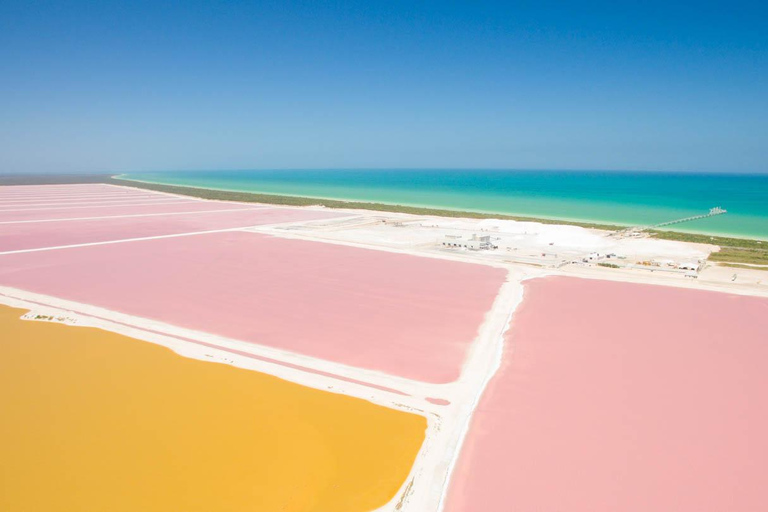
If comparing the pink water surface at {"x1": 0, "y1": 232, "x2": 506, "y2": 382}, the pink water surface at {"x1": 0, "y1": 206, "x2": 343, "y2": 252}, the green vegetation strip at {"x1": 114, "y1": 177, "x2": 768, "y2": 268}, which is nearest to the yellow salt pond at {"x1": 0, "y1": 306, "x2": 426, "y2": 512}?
the pink water surface at {"x1": 0, "y1": 232, "x2": 506, "y2": 382}

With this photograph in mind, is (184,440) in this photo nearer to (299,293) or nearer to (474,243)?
(299,293)

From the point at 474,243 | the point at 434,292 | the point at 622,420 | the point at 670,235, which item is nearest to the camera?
the point at 622,420

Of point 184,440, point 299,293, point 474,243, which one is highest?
point 474,243

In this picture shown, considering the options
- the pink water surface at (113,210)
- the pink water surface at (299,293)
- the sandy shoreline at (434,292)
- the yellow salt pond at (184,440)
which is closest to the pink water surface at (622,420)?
the sandy shoreline at (434,292)

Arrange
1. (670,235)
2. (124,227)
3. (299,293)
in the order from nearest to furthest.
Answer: (299,293) < (670,235) < (124,227)

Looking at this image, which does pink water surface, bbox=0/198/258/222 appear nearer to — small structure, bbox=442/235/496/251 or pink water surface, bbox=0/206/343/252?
pink water surface, bbox=0/206/343/252

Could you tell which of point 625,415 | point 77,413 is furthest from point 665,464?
point 77,413

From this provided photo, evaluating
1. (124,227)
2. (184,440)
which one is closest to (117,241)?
(124,227)
